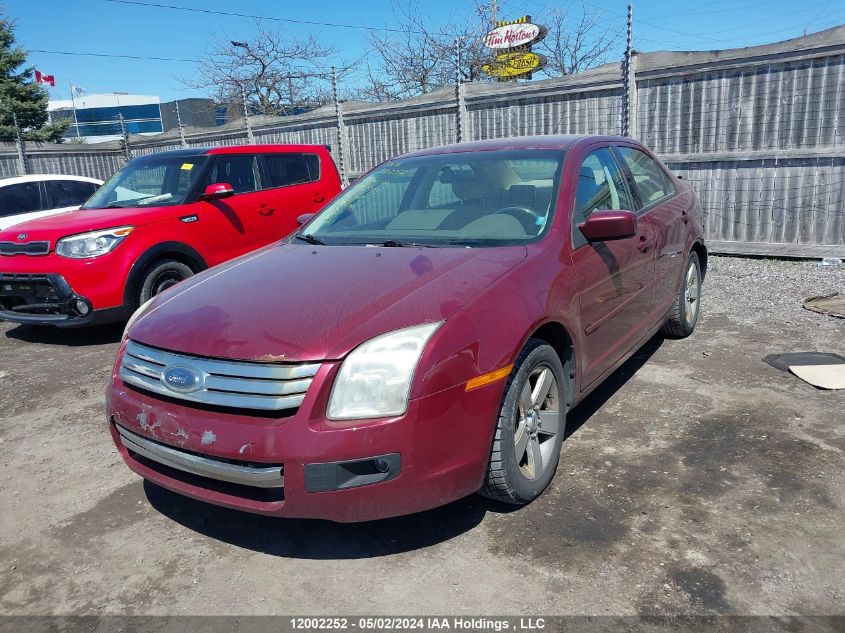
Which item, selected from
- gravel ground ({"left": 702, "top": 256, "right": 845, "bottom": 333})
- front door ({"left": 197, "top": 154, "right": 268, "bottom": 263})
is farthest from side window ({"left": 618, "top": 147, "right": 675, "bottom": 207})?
front door ({"left": 197, "top": 154, "right": 268, "bottom": 263})

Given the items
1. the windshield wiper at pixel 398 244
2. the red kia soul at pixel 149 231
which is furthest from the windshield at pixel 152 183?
the windshield wiper at pixel 398 244

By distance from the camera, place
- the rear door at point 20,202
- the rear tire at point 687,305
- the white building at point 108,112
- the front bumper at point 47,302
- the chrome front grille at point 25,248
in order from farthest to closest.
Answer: the white building at point 108,112
the rear door at point 20,202
the chrome front grille at point 25,248
the front bumper at point 47,302
the rear tire at point 687,305

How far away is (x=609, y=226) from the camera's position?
3318 mm

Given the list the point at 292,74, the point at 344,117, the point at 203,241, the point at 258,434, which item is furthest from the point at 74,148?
the point at 258,434

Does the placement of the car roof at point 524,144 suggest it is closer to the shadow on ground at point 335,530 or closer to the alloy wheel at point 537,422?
the alloy wheel at point 537,422

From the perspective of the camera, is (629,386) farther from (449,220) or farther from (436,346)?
(436,346)

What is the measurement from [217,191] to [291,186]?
4.12ft

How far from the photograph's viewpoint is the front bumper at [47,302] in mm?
5852

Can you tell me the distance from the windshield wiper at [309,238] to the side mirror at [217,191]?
3.05 m

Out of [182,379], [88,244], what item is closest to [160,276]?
[88,244]

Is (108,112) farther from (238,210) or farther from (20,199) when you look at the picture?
(238,210)

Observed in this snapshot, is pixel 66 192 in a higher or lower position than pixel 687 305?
higher

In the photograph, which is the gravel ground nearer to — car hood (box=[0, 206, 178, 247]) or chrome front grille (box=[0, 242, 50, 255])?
car hood (box=[0, 206, 178, 247])

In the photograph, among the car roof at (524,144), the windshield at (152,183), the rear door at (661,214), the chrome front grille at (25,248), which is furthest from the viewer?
the windshield at (152,183)
